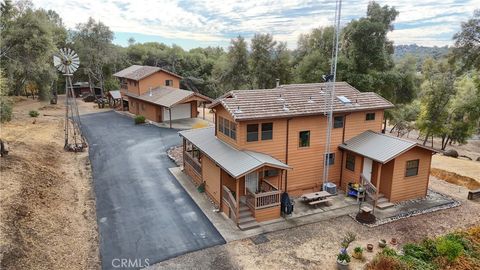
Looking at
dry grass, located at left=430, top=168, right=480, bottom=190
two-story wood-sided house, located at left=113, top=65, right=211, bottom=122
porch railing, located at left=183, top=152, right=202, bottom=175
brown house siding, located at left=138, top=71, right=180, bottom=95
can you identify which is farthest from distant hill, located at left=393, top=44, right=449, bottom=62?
brown house siding, located at left=138, top=71, right=180, bottom=95

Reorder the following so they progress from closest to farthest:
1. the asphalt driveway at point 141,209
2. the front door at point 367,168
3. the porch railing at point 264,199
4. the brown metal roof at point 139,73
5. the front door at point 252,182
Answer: the asphalt driveway at point 141,209
the porch railing at point 264,199
the front door at point 252,182
the front door at point 367,168
the brown metal roof at point 139,73

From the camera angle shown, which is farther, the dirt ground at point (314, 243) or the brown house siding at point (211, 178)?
the brown house siding at point (211, 178)

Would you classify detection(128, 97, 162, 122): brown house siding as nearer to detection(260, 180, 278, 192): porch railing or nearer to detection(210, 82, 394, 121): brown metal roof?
detection(210, 82, 394, 121): brown metal roof

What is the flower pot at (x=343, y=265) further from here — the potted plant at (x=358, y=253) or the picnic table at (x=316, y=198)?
the picnic table at (x=316, y=198)

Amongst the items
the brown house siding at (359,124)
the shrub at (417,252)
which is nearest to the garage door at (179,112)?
the brown house siding at (359,124)

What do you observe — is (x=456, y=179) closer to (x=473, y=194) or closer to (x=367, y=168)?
(x=473, y=194)

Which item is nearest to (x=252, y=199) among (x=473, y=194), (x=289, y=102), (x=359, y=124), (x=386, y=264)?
(x=289, y=102)

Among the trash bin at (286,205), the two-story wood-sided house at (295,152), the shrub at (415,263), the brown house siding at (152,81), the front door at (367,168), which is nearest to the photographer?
the shrub at (415,263)

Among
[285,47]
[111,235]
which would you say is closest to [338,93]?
[111,235]
